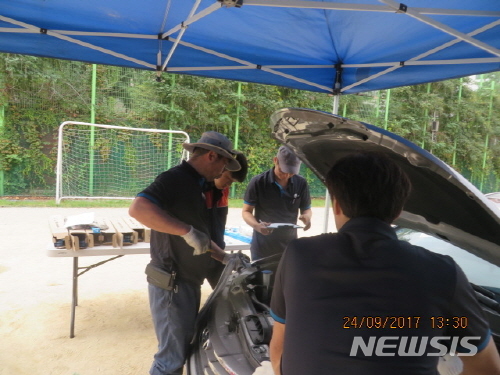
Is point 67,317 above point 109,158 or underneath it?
underneath

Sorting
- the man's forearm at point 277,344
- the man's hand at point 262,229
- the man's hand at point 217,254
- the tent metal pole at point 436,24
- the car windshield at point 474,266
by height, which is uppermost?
the tent metal pole at point 436,24

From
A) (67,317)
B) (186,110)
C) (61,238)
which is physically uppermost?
(186,110)

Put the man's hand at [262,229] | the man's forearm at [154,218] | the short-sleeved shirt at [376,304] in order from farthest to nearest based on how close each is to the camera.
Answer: the man's hand at [262,229] < the man's forearm at [154,218] < the short-sleeved shirt at [376,304]

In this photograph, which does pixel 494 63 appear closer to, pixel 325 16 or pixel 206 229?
pixel 325 16

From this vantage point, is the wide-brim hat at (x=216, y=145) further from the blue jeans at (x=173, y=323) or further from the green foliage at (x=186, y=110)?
the green foliage at (x=186, y=110)

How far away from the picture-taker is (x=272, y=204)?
4.02 m

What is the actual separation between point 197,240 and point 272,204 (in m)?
1.98

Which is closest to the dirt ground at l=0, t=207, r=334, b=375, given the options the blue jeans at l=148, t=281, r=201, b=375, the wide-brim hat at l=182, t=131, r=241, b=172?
the blue jeans at l=148, t=281, r=201, b=375

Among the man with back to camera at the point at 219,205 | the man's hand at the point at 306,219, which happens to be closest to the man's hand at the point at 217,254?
the man with back to camera at the point at 219,205

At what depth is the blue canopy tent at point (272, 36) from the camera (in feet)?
9.69

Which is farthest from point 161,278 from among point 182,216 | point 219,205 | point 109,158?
point 109,158

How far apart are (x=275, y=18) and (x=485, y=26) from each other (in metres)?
1.65

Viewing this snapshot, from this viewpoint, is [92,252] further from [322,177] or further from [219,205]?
[322,177]

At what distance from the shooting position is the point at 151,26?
3469mm
